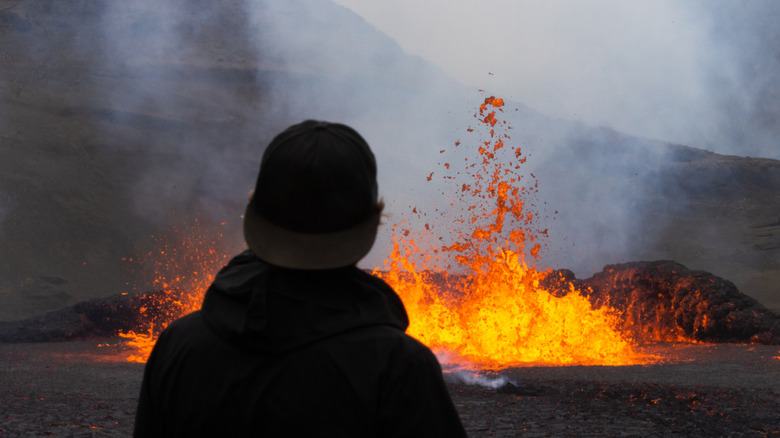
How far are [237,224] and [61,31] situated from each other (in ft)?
64.2

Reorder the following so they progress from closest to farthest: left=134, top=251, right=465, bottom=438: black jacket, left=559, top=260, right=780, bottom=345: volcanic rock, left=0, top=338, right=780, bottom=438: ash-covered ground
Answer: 1. left=134, top=251, right=465, bottom=438: black jacket
2. left=0, top=338, right=780, bottom=438: ash-covered ground
3. left=559, top=260, right=780, bottom=345: volcanic rock

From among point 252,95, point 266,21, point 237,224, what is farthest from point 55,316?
point 266,21

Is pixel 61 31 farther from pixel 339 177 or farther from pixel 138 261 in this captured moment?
pixel 339 177

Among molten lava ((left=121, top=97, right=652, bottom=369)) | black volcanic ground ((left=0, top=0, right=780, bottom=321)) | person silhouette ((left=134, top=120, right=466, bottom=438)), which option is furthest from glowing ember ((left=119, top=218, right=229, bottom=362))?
person silhouette ((left=134, top=120, right=466, bottom=438))

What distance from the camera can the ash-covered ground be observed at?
4715mm

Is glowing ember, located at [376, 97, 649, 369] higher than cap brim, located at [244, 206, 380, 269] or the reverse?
the reverse

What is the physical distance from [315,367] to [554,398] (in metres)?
5.04

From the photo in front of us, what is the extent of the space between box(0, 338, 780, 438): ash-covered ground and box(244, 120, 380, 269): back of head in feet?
12.4

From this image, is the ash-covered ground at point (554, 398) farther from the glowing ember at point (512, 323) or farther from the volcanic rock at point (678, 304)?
the volcanic rock at point (678, 304)

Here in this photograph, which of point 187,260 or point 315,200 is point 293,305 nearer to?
point 315,200

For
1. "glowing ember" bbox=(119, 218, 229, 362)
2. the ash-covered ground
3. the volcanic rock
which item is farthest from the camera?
"glowing ember" bbox=(119, 218, 229, 362)

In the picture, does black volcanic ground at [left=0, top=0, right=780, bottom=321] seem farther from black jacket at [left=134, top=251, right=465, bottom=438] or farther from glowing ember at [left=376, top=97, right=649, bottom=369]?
black jacket at [left=134, top=251, right=465, bottom=438]

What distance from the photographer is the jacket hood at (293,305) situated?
106 cm

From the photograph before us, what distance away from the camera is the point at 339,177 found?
1110 millimetres
